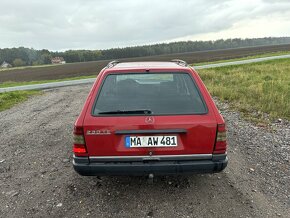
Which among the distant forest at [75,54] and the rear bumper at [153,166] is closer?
the rear bumper at [153,166]

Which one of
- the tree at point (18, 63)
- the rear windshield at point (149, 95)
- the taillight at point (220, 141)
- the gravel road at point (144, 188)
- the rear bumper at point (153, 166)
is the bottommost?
the tree at point (18, 63)

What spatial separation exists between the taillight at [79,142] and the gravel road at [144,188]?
763mm

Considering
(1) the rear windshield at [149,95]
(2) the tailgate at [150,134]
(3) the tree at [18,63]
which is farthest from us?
(3) the tree at [18,63]

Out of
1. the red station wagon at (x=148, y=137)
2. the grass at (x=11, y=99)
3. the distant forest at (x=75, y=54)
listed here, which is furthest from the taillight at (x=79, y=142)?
the distant forest at (x=75, y=54)

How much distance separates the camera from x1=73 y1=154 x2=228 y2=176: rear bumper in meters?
2.91

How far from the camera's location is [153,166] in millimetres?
2906

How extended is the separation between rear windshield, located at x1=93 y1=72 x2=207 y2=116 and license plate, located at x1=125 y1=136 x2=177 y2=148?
27cm

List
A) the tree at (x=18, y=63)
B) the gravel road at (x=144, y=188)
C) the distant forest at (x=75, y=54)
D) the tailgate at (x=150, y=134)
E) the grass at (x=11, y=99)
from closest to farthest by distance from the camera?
the tailgate at (x=150, y=134), the gravel road at (x=144, y=188), the grass at (x=11, y=99), the tree at (x=18, y=63), the distant forest at (x=75, y=54)

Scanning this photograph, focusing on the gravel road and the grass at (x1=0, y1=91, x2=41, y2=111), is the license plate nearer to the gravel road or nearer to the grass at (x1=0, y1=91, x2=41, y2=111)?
the gravel road

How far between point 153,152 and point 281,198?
188 cm

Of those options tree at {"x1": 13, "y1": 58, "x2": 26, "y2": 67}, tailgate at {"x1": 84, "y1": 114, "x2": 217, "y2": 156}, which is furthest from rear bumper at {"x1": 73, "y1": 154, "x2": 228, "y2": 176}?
tree at {"x1": 13, "y1": 58, "x2": 26, "y2": 67}

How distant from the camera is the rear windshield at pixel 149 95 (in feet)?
9.77

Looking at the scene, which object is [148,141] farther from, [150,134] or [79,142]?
[79,142]

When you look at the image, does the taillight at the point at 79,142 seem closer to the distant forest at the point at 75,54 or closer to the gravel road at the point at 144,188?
the gravel road at the point at 144,188
